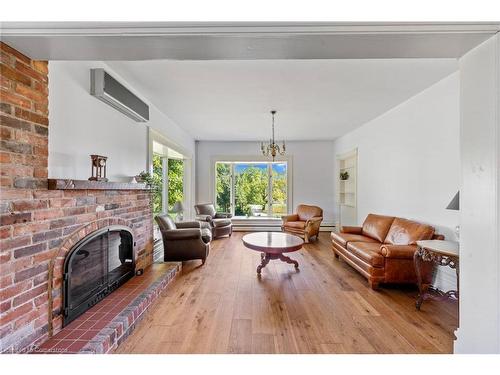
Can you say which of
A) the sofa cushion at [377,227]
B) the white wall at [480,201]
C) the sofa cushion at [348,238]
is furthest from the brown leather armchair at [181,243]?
the white wall at [480,201]

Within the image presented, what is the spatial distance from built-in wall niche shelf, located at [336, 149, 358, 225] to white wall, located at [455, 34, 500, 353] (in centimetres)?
435

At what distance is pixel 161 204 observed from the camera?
4.95 metres

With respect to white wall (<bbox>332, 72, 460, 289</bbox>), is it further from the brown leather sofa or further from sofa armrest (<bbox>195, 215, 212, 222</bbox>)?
sofa armrest (<bbox>195, 215, 212, 222</bbox>)

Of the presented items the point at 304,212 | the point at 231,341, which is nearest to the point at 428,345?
the point at 231,341

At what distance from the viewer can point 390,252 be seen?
287 cm

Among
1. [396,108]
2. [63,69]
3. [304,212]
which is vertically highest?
[396,108]

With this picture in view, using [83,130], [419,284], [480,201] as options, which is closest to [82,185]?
[83,130]

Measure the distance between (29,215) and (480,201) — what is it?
2694mm

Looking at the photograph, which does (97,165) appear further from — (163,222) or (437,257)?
(437,257)

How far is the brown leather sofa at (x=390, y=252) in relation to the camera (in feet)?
9.42

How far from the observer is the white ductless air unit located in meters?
2.35
